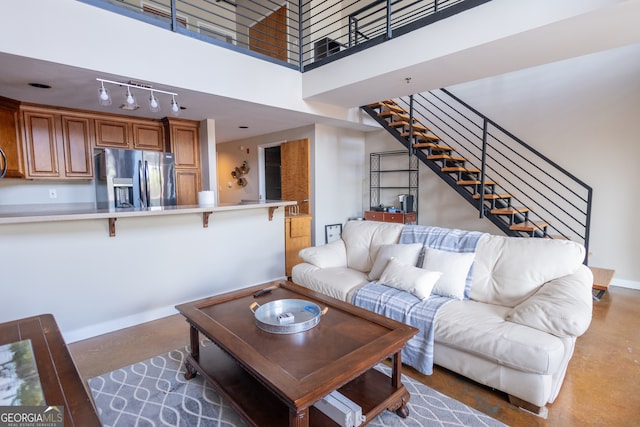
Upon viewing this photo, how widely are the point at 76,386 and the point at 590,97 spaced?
539cm

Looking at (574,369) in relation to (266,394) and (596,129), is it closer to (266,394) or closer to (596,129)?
(266,394)

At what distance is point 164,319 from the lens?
3053mm

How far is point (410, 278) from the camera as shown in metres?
2.38

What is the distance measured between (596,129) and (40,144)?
6.65 meters

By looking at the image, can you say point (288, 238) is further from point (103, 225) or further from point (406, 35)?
A: point (406, 35)

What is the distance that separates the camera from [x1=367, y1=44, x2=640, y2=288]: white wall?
3689 mm

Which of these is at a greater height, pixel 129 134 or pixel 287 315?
pixel 129 134

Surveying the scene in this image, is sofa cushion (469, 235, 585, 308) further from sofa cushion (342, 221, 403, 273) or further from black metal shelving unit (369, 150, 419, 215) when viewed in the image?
black metal shelving unit (369, 150, 419, 215)

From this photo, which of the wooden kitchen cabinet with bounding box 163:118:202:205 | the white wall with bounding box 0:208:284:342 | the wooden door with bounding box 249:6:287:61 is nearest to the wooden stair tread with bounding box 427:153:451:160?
the white wall with bounding box 0:208:284:342

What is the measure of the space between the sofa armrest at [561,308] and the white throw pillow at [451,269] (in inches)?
15.3

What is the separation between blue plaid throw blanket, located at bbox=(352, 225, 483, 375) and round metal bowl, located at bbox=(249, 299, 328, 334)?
579 mm

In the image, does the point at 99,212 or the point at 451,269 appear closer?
the point at 451,269

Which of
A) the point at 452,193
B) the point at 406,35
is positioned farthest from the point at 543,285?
the point at 452,193

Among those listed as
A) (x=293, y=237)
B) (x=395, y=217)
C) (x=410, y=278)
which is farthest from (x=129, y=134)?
(x=410, y=278)
